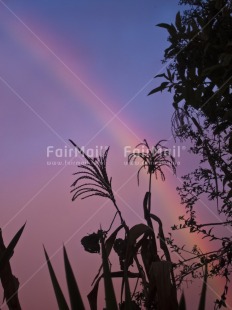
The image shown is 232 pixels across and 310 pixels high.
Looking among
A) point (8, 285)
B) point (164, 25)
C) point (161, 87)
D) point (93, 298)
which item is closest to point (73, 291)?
point (8, 285)

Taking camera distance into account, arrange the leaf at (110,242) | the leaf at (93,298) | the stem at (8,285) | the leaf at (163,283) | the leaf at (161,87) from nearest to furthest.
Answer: the stem at (8,285) → the leaf at (163,283) → the leaf at (93,298) → the leaf at (110,242) → the leaf at (161,87)

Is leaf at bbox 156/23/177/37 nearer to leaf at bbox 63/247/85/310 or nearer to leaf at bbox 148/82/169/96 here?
leaf at bbox 148/82/169/96

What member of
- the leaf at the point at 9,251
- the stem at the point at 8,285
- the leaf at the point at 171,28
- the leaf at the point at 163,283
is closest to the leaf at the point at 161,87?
the leaf at the point at 171,28

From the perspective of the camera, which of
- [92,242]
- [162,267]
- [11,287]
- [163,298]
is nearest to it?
[11,287]

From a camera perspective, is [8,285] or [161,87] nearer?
[8,285]

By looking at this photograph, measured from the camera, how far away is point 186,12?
535 centimetres

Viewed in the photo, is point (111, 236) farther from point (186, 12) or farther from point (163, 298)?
point (186, 12)

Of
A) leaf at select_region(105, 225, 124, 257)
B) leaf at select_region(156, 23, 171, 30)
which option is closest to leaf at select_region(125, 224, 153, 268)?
leaf at select_region(105, 225, 124, 257)

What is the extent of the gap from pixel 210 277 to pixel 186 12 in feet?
11.2

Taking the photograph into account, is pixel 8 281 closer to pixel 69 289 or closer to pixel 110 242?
pixel 69 289

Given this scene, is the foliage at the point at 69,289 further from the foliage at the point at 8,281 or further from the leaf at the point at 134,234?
the leaf at the point at 134,234

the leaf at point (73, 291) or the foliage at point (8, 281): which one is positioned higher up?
the leaf at point (73, 291)

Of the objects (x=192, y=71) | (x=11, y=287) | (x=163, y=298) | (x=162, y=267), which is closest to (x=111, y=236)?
(x=162, y=267)

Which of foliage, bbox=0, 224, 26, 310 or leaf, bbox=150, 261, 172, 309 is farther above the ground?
leaf, bbox=150, 261, 172, 309
